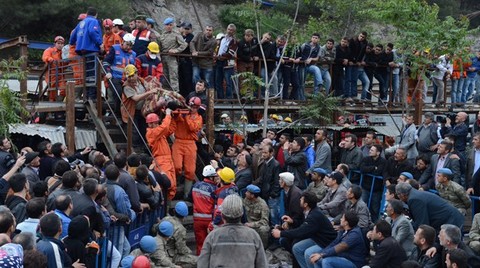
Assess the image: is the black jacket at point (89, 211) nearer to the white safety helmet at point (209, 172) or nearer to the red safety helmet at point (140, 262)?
the red safety helmet at point (140, 262)

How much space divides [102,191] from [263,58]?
7.44 m

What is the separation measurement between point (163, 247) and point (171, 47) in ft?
20.3

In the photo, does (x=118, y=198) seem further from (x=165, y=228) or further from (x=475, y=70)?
(x=475, y=70)

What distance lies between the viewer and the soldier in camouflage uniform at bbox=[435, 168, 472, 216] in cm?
1092

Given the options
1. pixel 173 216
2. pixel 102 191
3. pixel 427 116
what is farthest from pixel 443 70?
pixel 102 191

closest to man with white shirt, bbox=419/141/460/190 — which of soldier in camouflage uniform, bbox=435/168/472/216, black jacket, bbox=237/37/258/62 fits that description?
soldier in camouflage uniform, bbox=435/168/472/216

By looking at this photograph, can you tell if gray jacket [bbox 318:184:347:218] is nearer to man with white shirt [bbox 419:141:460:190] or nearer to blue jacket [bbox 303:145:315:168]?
man with white shirt [bbox 419:141:460:190]

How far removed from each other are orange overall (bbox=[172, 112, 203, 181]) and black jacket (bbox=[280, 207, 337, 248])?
310 cm

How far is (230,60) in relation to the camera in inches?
608

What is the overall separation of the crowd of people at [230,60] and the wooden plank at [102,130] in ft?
1.24

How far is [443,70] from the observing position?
18.1 m

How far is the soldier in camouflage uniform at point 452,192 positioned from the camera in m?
10.9

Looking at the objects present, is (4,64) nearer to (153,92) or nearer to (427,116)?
(153,92)

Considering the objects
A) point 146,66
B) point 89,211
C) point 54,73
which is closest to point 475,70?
point 146,66
